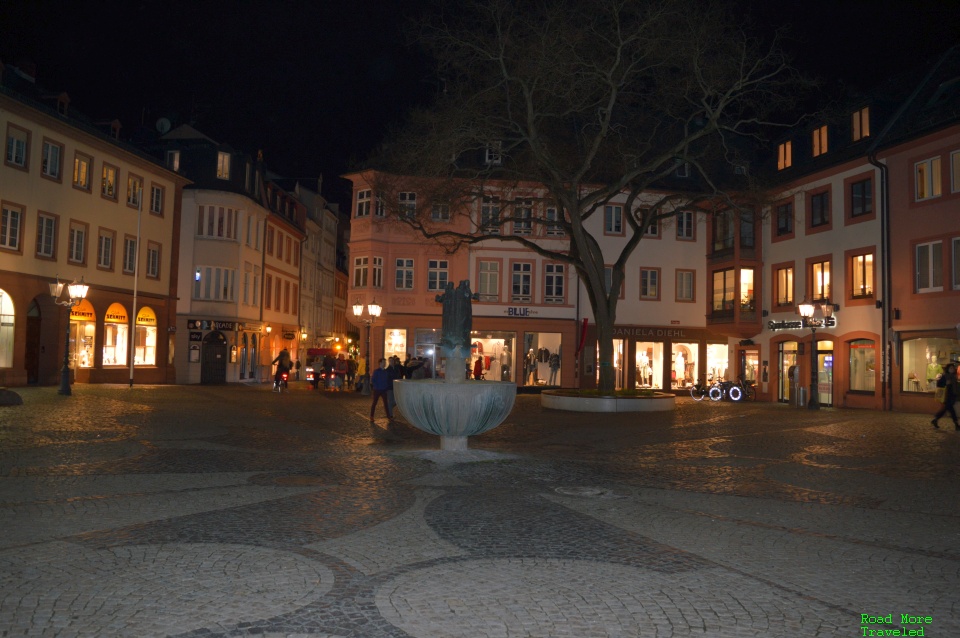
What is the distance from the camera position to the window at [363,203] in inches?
1753

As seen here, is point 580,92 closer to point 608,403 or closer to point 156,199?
point 608,403

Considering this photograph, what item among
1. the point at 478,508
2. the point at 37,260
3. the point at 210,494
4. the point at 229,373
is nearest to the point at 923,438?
the point at 478,508

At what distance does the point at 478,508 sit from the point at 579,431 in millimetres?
10988

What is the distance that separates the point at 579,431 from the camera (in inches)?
798

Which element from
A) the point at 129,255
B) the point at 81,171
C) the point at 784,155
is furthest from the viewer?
the point at 129,255

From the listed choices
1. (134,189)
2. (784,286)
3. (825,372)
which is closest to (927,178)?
(825,372)

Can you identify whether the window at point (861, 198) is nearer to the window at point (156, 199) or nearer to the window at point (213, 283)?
the window at point (213, 283)

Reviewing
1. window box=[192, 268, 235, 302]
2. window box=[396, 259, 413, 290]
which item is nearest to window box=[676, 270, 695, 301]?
window box=[396, 259, 413, 290]

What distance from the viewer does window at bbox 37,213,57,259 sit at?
3338 cm

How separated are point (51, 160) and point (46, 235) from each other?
9.94 ft

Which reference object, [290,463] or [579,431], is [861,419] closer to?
[579,431]

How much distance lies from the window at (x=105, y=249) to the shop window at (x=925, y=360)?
108ft

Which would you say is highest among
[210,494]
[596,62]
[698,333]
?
[596,62]

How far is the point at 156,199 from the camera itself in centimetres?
4184
